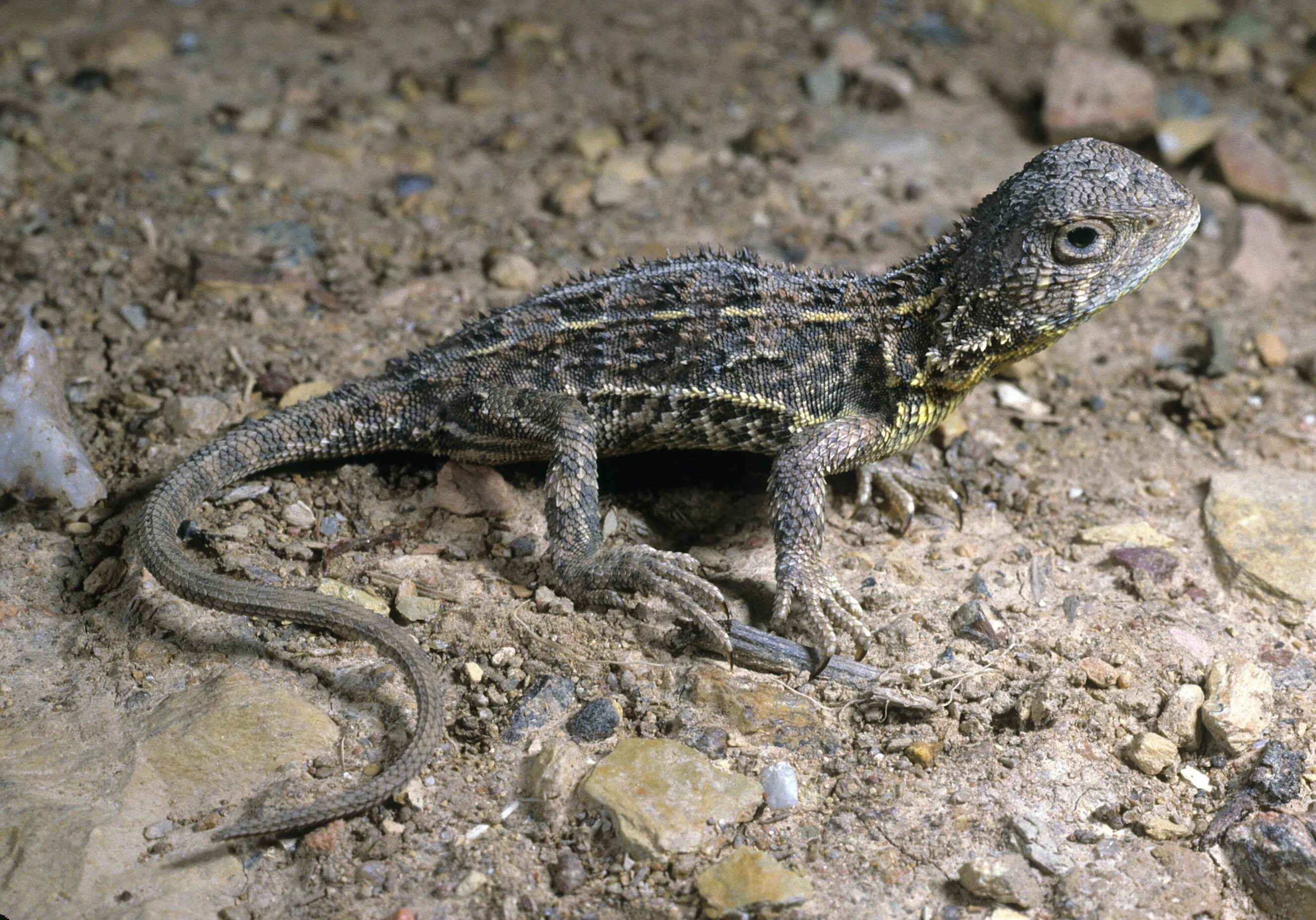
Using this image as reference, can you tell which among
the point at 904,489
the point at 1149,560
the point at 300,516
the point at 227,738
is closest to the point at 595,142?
the point at 904,489

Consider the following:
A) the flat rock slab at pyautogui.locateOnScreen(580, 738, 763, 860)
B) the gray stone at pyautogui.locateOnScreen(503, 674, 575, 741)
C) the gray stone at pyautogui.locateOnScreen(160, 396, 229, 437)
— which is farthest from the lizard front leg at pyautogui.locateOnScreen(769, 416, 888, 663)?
the gray stone at pyautogui.locateOnScreen(160, 396, 229, 437)

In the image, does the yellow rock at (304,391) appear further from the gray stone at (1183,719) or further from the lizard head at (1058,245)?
the gray stone at (1183,719)

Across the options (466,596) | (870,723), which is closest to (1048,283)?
(870,723)

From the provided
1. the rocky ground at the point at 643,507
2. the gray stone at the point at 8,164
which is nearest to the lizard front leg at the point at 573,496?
the rocky ground at the point at 643,507

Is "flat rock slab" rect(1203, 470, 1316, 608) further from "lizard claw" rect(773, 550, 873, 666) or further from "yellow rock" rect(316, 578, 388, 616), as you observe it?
"yellow rock" rect(316, 578, 388, 616)

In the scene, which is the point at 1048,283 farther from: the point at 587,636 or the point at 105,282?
the point at 105,282

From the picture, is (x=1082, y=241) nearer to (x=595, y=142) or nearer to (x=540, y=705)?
(x=540, y=705)
